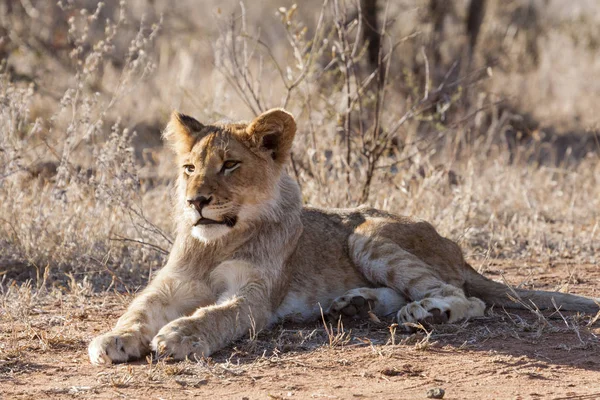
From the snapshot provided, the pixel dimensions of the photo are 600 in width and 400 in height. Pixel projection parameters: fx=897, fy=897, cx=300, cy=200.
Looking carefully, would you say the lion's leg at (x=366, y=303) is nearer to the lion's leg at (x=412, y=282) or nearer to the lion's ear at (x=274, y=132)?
the lion's leg at (x=412, y=282)

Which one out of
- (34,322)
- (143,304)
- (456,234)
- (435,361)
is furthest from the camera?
(456,234)

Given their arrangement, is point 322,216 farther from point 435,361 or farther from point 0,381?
point 0,381

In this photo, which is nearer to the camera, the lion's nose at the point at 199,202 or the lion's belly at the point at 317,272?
the lion's nose at the point at 199,202

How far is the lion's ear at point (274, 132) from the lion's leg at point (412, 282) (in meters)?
0.81

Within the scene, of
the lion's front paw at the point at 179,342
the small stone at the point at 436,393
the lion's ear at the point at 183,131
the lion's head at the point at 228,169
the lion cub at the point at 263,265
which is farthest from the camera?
the lion's ear at the point at 183,131

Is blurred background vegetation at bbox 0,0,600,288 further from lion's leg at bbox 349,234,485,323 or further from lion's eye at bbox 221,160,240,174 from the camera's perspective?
lion's leg at bbox 349,234,485,323

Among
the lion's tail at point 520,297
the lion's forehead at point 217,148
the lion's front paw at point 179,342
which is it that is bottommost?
the lion's front paw at point 179,342

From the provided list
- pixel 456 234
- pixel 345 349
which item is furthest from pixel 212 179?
pixel 456 234

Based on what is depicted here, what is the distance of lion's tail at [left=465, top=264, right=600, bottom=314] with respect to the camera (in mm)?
4863

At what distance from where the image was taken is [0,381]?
3.77m

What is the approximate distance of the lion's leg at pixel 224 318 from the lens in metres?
3.95

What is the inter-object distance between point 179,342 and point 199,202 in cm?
75

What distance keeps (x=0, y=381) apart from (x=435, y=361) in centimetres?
187

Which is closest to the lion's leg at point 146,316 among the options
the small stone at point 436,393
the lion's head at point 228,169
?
the lion's head at point 228,169
